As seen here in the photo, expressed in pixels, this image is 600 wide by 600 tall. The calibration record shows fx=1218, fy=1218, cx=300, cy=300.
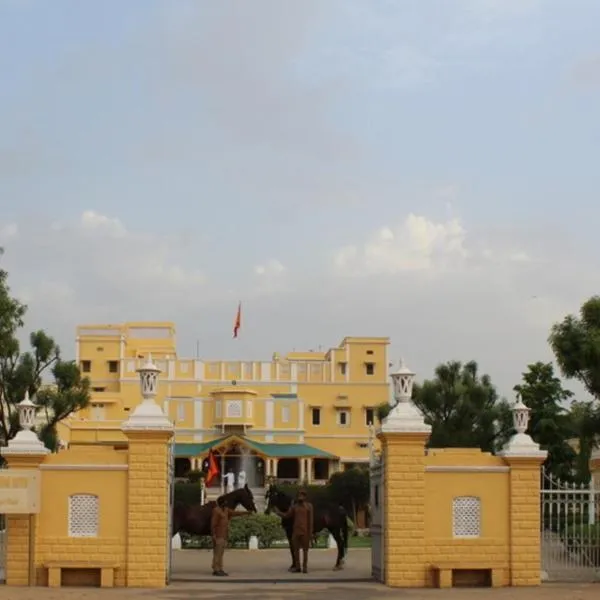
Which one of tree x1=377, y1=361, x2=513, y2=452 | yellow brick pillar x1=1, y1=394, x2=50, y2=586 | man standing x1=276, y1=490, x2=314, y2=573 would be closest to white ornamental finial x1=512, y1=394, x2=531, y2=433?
man standing x1=276, y1=490, x2=314, y2=573

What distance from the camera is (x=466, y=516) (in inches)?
791

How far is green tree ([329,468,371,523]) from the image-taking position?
5434cm

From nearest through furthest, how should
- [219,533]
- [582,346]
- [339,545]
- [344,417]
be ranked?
[219,533]
[339,545]
[582,346]
[344,417]

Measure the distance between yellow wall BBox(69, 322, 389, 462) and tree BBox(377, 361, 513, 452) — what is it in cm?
3378

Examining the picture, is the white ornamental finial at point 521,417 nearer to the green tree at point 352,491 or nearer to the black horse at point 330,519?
the black horse at point 330,519

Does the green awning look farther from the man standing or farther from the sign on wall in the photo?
the sign on wall

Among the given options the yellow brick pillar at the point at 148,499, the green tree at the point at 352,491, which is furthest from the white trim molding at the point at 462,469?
the green tree at the point at 352,491

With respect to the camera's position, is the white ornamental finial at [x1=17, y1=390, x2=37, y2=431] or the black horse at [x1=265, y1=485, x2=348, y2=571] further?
the black horse at [x1=265, y1=485, x2=348, y2=571]

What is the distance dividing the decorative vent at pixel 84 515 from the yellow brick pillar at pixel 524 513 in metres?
6.78

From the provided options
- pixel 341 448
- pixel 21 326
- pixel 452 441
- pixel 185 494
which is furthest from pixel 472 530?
pixel 341 448

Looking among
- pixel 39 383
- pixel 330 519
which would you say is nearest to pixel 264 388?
pixel 39 383

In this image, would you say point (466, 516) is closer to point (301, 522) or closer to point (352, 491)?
point (301, 522)

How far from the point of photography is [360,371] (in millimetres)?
83938

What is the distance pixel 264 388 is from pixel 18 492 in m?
63.7
